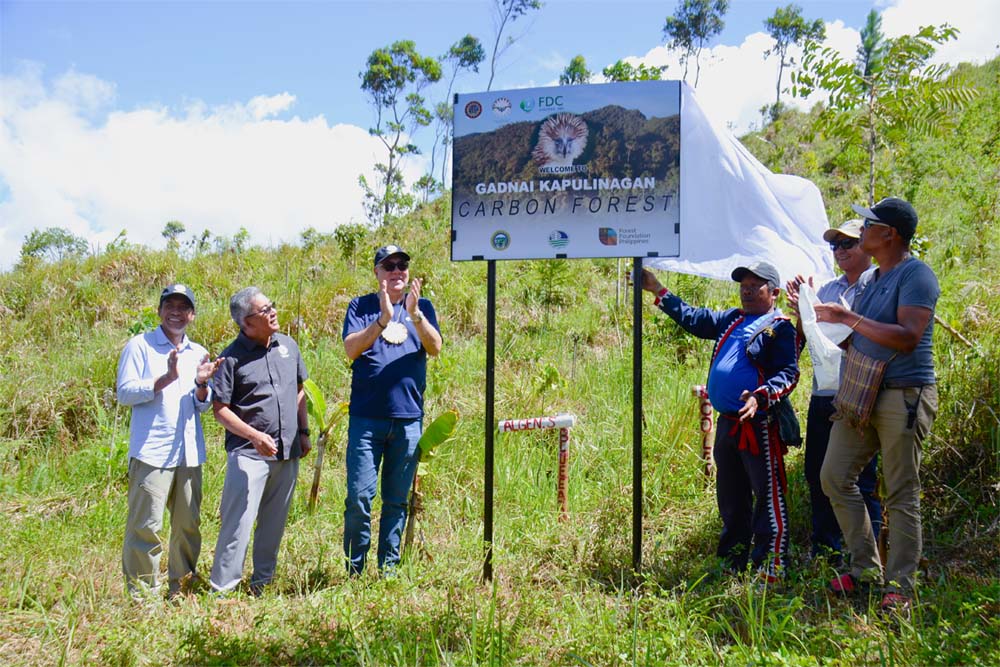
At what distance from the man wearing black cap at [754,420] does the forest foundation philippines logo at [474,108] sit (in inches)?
58.4

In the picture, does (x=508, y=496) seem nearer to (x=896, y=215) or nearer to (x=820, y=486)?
(x=820, y=486)

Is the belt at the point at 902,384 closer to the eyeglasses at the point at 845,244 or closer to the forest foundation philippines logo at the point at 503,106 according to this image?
the eyeglasses at the point at 845,244

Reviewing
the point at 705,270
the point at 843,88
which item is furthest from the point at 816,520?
the point at 843,88

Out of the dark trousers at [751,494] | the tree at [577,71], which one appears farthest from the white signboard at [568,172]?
the tree at [577,71]

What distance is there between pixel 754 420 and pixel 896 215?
1.40 m

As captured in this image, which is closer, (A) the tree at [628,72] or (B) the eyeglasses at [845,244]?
(B) the eyeglasses at [845,244]

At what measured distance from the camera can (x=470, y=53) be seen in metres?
24.8

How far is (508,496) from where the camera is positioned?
5.64 metres

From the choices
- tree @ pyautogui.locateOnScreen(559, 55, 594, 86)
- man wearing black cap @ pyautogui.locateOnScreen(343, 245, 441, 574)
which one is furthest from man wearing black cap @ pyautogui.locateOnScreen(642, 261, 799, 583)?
tree @ pyautogui.locateOnScreen(559, 55, 594, 86)

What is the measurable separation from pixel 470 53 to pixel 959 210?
18.5m

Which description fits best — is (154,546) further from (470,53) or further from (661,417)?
(470,53)

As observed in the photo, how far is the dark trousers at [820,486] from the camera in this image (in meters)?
4.33

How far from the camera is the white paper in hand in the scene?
4195 millimetres

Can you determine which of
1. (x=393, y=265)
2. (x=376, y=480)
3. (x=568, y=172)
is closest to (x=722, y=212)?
(x=568, y=172)
